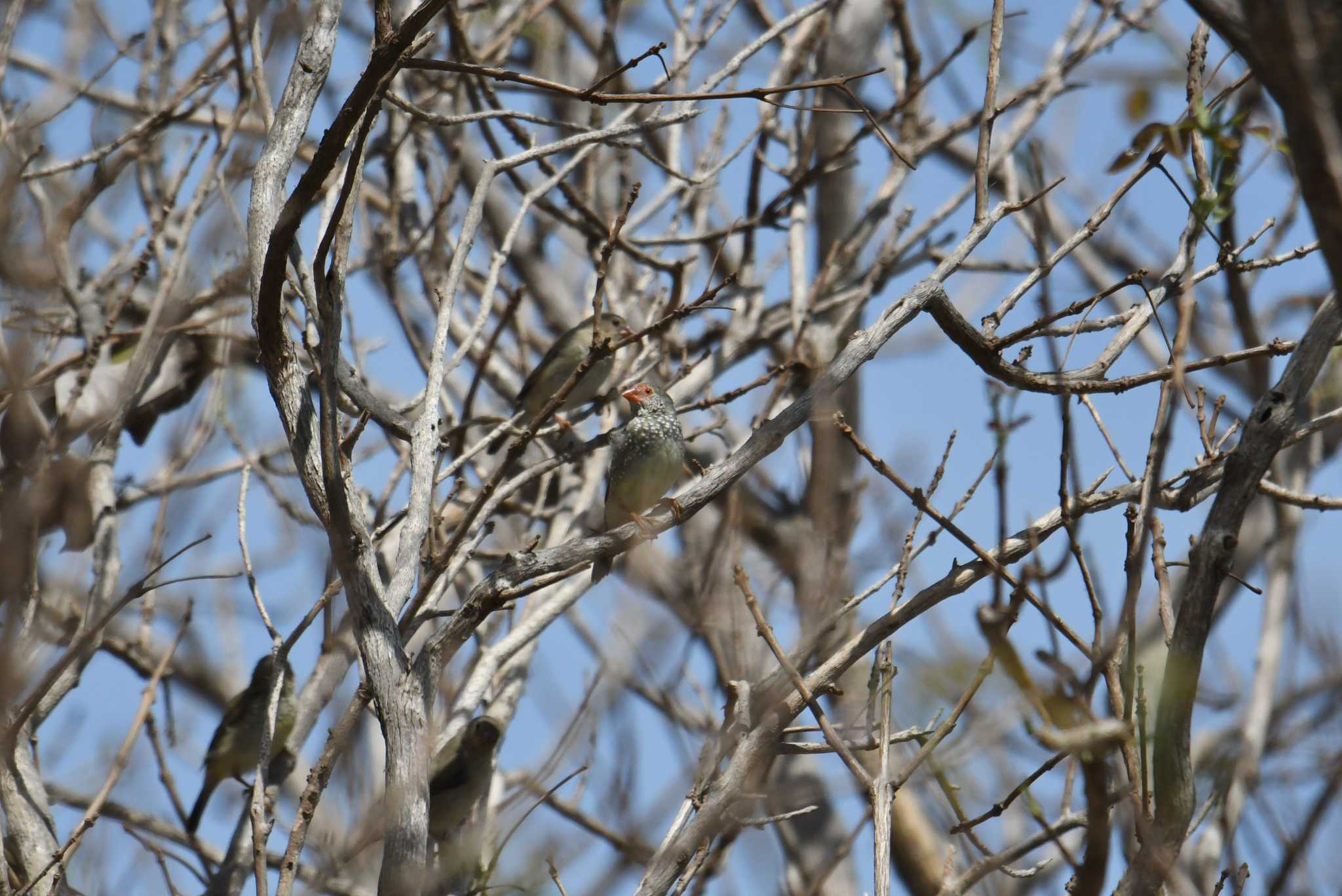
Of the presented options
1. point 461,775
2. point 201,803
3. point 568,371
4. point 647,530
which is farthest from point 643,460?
point 201,803

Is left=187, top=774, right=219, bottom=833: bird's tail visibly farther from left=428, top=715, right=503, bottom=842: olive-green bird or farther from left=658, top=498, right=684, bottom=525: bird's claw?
left=658, top=498, right=684, bottom=525: bird's claw

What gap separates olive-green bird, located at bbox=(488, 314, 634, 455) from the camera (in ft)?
24.6

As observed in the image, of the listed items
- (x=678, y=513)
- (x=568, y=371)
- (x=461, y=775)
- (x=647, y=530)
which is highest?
(x=568, y=371)

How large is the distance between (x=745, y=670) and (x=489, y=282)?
1574 mm

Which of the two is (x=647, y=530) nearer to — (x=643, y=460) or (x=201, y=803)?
(x=643, y=460)

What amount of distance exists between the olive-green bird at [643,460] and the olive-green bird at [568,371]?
1151mm

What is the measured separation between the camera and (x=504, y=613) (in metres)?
6.11

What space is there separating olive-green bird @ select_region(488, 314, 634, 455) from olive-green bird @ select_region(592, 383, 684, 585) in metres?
1.15

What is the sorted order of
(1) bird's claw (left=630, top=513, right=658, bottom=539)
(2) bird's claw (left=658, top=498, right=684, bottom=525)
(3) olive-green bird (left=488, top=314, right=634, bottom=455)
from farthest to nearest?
(3) olive-green bird (left=488, top=314, right=634, bottom=455), (1) bird's claw (left=630, top=513, right=658, bottom=539), (2) bird's claw (left=658, top=498, right=684, bottom=525)

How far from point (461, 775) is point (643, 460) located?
6.06 feet

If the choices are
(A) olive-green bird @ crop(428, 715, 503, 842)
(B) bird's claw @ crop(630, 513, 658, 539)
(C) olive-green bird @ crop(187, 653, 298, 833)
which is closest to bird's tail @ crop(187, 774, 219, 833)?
(C) olive-green bird @ crop(187, 653, 298, 833)

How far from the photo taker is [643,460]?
6055 mm

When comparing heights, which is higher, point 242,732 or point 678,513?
point 242,732

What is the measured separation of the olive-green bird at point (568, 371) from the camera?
296 inches
